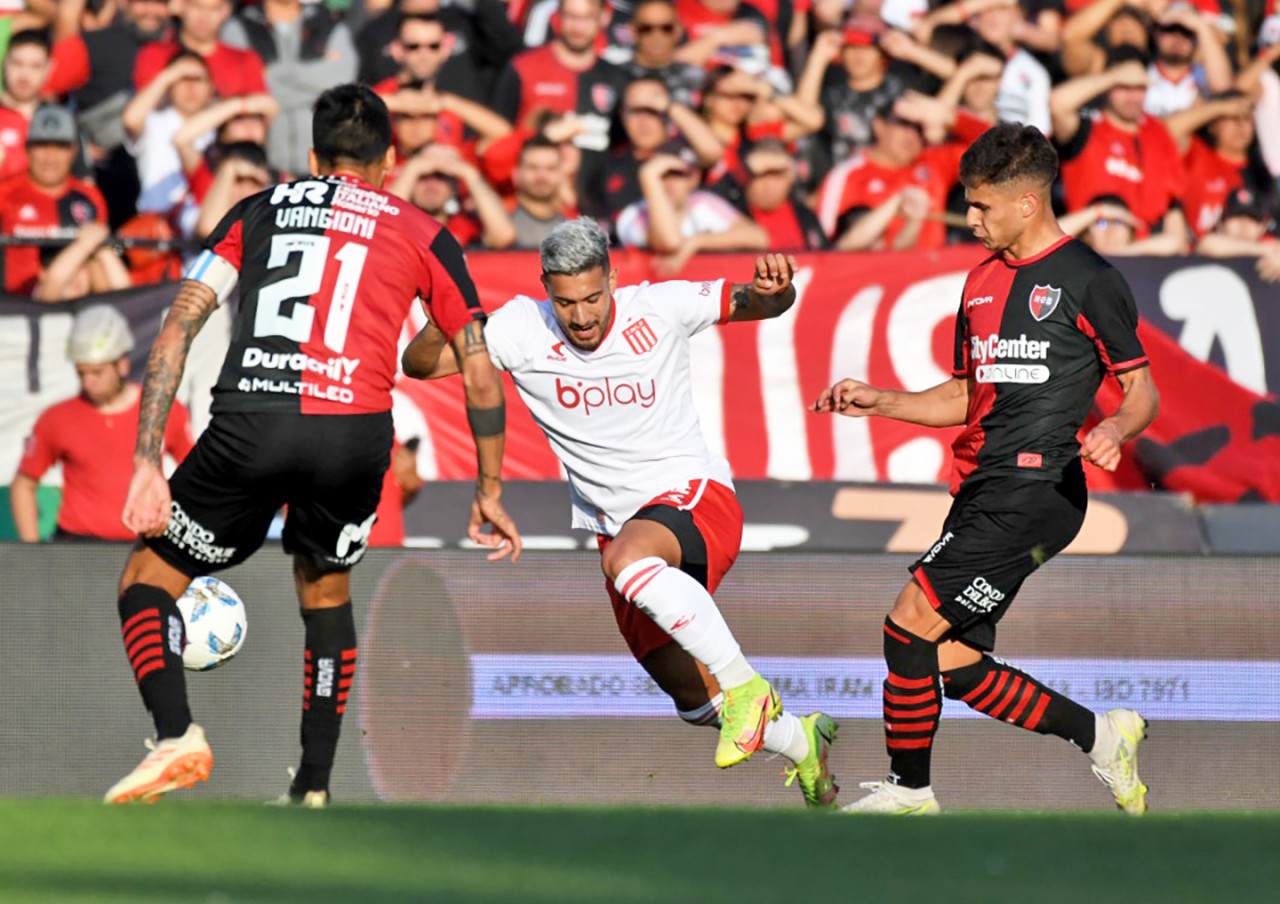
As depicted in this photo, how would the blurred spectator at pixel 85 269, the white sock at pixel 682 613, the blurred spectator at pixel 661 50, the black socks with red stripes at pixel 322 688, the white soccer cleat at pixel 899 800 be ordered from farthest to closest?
the blurred spectator at pixel 661 50, the blurred spectator at pixel 85 269, the black socks with red stripes at pixel 322 688, the white soccer cleat at pixel 899 800, the white sock at pixel 682 613

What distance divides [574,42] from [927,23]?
98.8 inches

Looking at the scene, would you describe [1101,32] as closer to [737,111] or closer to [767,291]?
[737,111]

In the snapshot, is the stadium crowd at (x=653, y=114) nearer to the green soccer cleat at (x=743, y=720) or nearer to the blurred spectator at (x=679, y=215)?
the blurred spectator at (x=679, y=215)

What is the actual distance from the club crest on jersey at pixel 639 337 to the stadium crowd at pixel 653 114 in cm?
362

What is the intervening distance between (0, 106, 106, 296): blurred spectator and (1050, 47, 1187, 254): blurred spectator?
621cm

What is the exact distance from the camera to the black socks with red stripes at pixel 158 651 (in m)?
5.62

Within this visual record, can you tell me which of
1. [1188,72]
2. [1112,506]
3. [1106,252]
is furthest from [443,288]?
[1188,72]

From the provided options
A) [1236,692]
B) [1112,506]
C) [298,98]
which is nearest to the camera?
[1236,692]

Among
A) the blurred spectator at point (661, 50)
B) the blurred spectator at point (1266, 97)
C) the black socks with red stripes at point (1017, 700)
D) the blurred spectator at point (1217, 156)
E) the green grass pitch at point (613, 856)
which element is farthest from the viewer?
the blurred spectator at point (1266, 97)

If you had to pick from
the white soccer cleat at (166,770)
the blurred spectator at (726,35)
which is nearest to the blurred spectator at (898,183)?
the blurred spectator at (726,35)

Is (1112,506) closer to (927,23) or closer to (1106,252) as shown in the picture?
(1106,252)

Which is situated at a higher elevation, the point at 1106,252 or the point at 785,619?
the point at 1106,252

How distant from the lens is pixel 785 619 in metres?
8.30

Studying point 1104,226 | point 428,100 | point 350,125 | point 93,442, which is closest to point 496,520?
point 350,125
